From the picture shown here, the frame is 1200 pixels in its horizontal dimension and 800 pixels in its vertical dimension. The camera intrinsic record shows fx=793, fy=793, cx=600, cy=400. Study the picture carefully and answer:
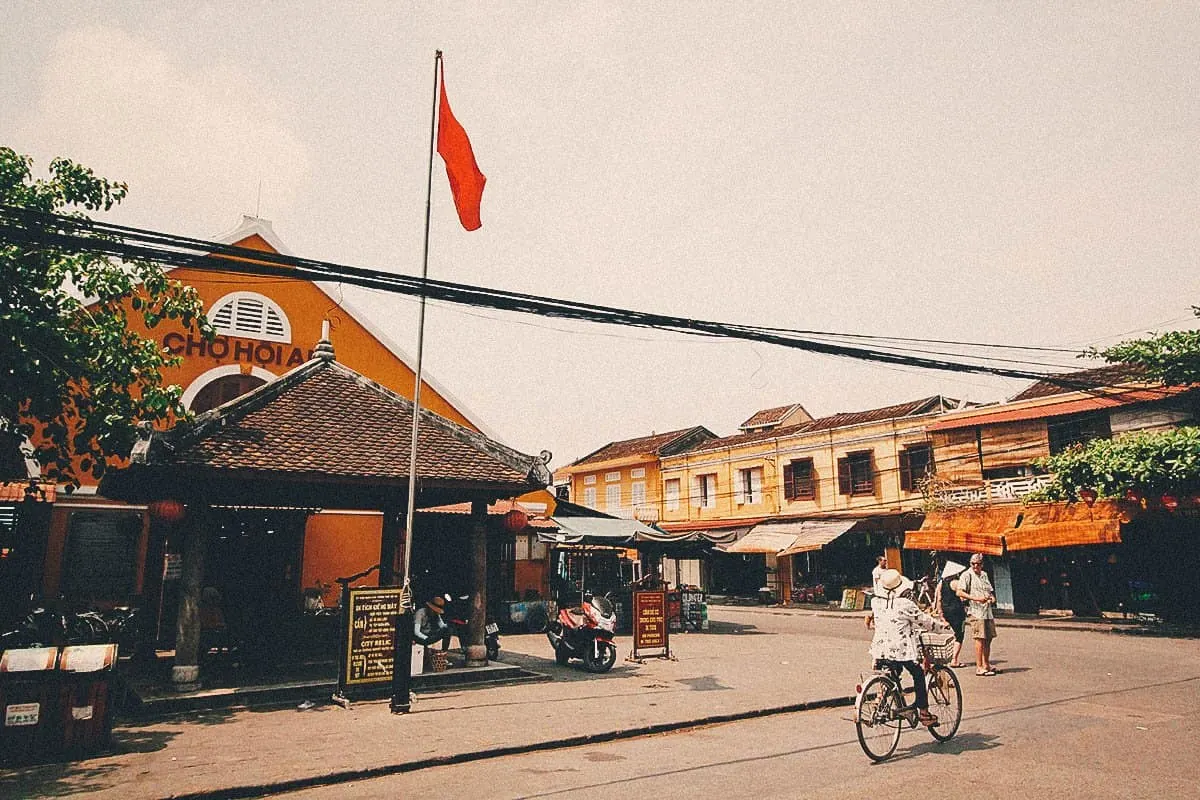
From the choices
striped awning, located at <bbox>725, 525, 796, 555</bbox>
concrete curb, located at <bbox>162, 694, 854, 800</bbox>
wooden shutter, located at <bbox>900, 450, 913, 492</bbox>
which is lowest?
concrete curb, located at <bbox>162, 694, 854, 800</bbox>

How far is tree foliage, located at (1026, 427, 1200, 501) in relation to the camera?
66.9 feet

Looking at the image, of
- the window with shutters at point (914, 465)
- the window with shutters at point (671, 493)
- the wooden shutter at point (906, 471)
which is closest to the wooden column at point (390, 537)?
the window with shutters at point (914, 465)

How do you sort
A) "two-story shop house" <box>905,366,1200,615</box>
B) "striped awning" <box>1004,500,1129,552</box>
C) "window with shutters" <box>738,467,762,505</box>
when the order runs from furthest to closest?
"window with shutters" <box>738,467,762,505</box>
"two-story shop house" <box>905,366,1200,615</box>
"striped awning" <box>1004,500,1129,552</box>

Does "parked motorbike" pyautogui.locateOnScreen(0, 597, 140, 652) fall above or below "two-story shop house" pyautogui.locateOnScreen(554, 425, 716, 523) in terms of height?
below

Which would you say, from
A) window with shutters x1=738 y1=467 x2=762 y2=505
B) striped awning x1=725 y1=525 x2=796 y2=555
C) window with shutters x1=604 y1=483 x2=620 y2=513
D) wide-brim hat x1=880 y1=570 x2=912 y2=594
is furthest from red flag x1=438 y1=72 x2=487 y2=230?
window with shutters x1=604 y1=483 x2=620 y2=513

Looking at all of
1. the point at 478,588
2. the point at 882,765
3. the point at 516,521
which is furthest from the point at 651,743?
the point at 516,521

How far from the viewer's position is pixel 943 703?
8320 millimetres

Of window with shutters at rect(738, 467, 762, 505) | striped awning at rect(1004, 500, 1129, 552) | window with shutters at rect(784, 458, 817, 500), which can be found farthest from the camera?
window with shutters at rect(738, 467, 762, 505)

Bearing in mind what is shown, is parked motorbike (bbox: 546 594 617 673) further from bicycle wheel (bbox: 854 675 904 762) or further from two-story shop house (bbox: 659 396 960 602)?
two-story shop house (bbox: 659 396 960 602)

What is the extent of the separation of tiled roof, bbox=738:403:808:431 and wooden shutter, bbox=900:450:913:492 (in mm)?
10054

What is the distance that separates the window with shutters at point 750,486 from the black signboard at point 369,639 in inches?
1191

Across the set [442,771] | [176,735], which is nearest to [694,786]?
[442,771]

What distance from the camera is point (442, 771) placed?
7570 millimetres

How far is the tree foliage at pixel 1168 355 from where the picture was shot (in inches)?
859
